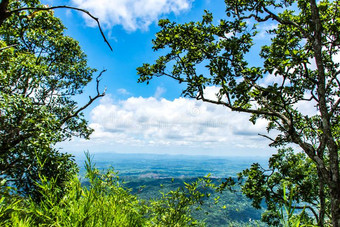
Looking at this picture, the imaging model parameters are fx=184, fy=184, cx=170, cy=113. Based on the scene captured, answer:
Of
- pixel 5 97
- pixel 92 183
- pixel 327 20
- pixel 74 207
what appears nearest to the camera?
pixel 74 207

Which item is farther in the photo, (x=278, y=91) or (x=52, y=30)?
(x=52, y=30)

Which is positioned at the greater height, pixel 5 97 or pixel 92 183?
pixel 5 97

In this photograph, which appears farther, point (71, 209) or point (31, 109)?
point (31, 109)

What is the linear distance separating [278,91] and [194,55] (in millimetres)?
4010

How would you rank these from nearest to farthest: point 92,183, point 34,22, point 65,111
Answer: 1. point 92,183
2. point 34,22
3. point 65,111

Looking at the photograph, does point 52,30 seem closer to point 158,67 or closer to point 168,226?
point 158,67

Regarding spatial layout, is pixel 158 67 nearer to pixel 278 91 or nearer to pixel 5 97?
pixel 278 91

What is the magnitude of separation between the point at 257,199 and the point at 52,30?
59.3 ft

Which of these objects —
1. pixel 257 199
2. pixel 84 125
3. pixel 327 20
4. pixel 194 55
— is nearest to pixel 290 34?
pixel 327 20

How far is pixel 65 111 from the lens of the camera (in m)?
15.6

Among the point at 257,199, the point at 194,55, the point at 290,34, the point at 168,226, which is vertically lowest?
the point at 257,199

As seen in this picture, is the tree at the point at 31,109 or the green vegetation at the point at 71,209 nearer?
the green vegetation at the point at 71,209

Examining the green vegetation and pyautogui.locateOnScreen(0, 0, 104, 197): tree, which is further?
pyautogui.locateOnScreen(0, 0, 104, 197): tree

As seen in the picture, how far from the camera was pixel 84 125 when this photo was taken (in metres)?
15.9
